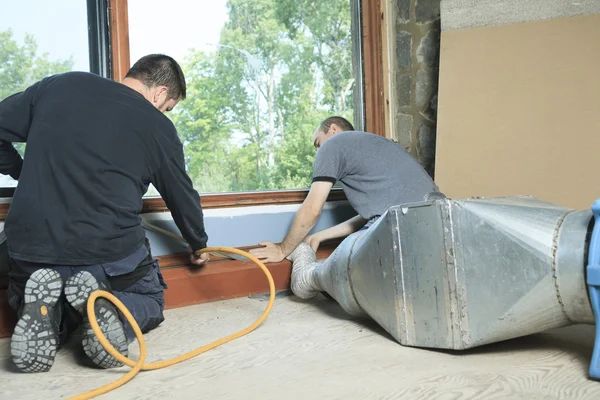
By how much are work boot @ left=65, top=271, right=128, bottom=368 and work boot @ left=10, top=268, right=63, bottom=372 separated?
0.05 m

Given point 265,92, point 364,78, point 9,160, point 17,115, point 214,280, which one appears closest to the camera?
point 17,115

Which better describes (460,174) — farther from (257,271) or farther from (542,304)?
(542,304)

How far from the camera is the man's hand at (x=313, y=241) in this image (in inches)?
122

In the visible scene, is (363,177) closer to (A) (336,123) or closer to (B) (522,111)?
(A) (336,123)

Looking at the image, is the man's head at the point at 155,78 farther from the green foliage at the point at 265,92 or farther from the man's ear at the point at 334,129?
the man's ear at the point at 334,129

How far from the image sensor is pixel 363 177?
2.89 m

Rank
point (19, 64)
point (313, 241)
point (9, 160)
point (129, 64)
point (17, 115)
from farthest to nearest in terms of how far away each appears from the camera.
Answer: point (313, 241) < point (129, 64) < point (19, 64) < point (9, 160) < point (17, 115)

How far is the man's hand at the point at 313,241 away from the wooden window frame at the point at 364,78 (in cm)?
24

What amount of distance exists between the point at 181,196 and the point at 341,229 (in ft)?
4.04

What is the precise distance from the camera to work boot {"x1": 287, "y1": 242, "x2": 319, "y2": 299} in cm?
266

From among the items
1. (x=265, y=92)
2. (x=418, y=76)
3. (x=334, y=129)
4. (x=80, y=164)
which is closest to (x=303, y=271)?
(x=334, y=129)

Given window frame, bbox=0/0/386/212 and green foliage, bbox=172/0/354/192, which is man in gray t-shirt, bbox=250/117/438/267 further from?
green foliage, bbox=172/0/354/192

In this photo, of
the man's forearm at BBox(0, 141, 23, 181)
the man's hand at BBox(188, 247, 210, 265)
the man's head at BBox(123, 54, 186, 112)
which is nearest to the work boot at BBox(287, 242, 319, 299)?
the man's hand at BBox(188, 247, 210, 265)

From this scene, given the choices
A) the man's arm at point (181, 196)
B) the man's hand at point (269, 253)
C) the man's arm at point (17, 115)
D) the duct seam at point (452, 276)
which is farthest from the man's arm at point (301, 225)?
the man's arm at point (17, 115)
